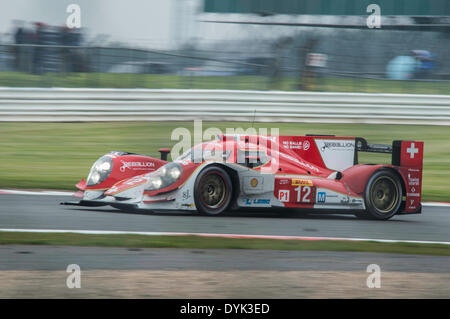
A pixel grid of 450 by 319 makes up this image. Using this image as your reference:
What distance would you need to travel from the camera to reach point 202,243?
6555 mm

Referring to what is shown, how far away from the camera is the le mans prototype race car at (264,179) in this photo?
7.66m

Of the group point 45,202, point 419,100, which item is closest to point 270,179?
point 45,202

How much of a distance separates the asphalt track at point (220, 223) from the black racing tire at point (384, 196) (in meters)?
0.14

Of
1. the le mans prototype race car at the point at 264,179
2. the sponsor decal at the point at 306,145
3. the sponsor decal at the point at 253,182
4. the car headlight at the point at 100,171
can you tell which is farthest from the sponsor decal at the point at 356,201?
the car headlight at the point at 100,171

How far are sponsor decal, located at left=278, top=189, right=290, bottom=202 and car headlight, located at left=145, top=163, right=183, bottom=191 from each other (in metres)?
1.25

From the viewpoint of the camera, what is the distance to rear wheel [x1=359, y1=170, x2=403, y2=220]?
845 cm

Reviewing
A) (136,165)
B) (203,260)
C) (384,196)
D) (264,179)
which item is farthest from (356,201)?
(203,260)

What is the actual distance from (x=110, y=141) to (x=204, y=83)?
240 centimetres

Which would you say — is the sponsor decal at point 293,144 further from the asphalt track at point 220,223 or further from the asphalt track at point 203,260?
the asphalt track at point 203,260

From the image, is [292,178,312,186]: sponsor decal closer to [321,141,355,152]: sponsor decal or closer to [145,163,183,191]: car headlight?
[321,141,355,152]: sponsor decal

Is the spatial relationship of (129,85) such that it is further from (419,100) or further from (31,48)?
(419,100)

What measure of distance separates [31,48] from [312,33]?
23.8 feet

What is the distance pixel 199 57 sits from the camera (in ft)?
48.7

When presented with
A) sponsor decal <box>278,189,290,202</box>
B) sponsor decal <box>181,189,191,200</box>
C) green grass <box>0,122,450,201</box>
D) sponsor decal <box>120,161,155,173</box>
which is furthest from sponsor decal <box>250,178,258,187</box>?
green grass <box>0,122,450,201</box>
